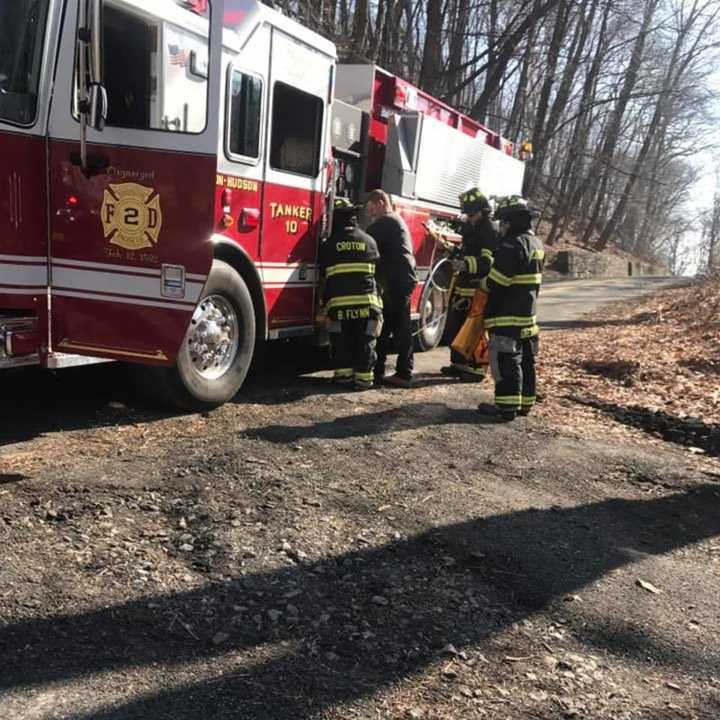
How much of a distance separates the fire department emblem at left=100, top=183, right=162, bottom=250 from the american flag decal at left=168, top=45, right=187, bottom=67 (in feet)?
2.83

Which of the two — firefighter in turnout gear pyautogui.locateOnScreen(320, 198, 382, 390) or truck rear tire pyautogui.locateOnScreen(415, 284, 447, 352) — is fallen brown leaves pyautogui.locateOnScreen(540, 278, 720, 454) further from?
firefighter in turnout gear pyautogui.locateOnScreen(320, 198, 382, 390)

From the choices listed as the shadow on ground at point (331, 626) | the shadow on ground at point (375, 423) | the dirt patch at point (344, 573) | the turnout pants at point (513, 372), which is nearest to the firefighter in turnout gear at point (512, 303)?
the turnout pants at point (513, 372)

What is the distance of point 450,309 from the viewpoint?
941 centimetres

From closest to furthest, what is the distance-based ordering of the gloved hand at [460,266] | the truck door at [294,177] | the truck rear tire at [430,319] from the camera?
the truck door at [294,177] → the gloved hand at [460,266] → the truck rear tire at [430,319]

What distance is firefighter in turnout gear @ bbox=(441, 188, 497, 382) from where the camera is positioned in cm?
777

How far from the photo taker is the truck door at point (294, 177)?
5.89 meters

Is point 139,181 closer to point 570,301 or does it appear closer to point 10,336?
point 10,336

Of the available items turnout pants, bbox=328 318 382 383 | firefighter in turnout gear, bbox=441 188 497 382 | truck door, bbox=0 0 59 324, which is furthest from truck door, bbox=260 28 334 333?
firefighter in turnout gear, bbox=441 188 497 382

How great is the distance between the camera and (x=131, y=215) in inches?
189

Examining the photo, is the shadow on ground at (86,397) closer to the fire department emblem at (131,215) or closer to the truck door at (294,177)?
the truck door at (294,177)

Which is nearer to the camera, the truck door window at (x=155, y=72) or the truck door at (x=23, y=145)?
the truck door at (x=23, y=145)

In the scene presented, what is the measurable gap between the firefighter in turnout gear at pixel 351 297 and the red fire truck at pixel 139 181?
3.16ft

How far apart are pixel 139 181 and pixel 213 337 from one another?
131 centimetres

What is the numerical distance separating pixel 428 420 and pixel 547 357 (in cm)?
395
